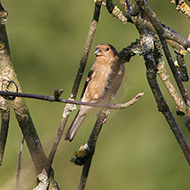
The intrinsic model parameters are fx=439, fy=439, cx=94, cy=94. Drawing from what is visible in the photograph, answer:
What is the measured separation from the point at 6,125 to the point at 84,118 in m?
2.07

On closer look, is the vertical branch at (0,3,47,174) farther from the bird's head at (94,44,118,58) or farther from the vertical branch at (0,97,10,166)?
the bird's head at (94,44,118,58)

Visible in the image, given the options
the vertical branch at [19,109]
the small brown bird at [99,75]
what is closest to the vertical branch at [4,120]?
the vertical branch at [19,109]

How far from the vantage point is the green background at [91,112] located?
397 centimetres

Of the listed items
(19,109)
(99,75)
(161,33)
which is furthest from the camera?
(99,75)

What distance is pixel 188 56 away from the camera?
4.22 metres

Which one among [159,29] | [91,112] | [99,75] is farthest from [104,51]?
[159,29]

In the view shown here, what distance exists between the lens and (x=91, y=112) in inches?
163

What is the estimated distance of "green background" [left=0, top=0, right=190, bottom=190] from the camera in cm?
397

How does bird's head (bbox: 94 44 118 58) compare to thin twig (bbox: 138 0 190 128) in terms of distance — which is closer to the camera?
thin twig (bbox: 138 0 190 128)

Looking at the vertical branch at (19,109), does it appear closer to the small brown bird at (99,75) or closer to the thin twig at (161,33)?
the thin twig at (161,33)

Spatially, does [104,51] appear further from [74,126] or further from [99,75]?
[74,126]

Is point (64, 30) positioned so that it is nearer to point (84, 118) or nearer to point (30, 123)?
point (84, 118)

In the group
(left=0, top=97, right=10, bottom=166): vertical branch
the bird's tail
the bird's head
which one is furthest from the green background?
(left=0, top=97, right=10, bottom=166): vertical branch

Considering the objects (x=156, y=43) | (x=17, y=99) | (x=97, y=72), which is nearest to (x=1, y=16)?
(x=17, y=99)
